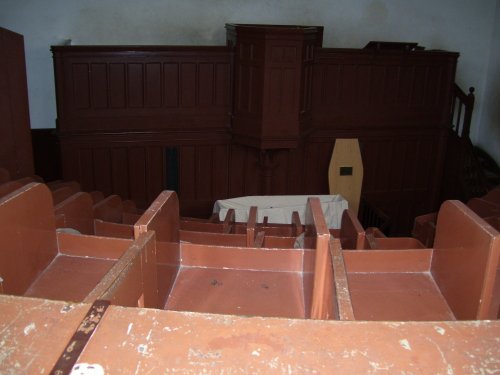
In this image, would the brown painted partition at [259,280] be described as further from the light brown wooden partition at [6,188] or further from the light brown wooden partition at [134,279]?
the light brown wooden partition at [6,188]

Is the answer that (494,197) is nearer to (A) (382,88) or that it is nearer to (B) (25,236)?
(A) (382,88)

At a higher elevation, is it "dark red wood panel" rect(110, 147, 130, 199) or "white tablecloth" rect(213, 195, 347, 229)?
"dark red wood panel" rect(110, 147, 130, 199)

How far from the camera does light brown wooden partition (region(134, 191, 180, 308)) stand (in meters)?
1.47

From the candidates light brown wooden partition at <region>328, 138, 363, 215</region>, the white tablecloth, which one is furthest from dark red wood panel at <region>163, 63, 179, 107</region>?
light brown wooden partition at <region>328, 138, 363, 215</region>

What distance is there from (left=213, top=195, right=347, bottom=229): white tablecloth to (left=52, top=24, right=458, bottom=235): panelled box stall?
2.12 ft

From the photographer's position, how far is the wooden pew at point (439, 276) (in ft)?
4.39

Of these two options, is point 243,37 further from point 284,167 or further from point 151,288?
point 151,288

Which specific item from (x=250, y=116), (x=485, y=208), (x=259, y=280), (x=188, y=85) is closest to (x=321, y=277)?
(x=259, y=280)

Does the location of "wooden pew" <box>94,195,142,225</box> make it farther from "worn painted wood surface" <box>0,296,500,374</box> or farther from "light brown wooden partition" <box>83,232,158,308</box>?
"worn painted wood surface" <box>0,296,500,374</box>

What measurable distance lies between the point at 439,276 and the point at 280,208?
342cm

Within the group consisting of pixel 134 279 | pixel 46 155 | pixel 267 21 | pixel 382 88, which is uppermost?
pixel 267 21

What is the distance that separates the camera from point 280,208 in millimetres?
5039

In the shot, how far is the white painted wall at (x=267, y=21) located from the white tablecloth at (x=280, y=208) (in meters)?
2.31

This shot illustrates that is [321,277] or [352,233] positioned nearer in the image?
[321,277]
